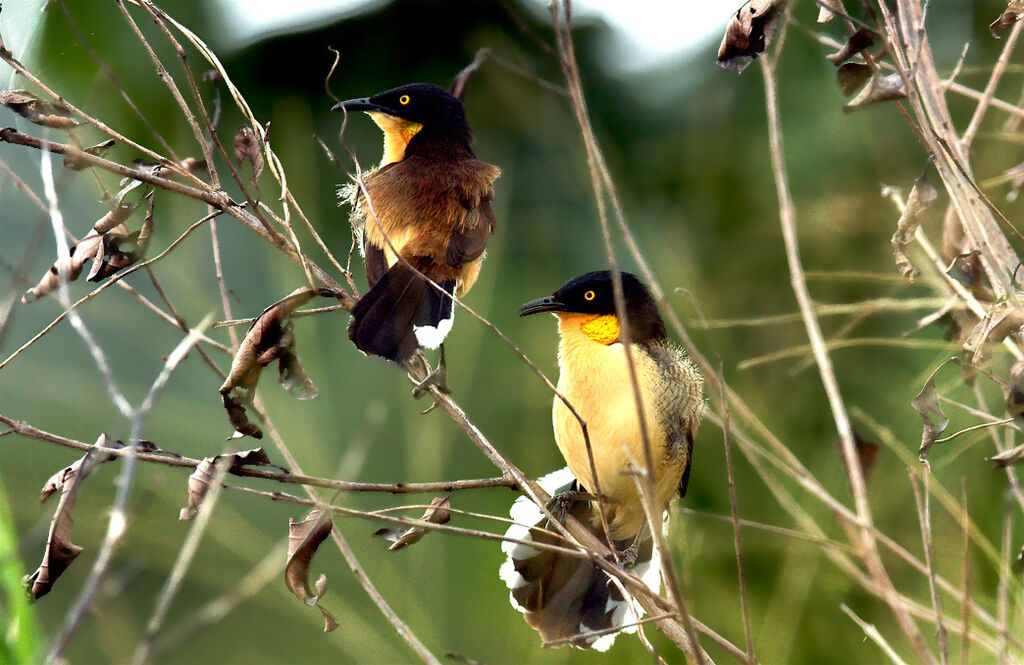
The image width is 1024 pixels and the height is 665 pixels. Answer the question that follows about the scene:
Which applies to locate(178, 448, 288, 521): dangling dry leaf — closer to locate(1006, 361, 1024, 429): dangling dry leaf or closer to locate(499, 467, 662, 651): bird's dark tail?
locate(499, 467, 662, 651): bird's dark tail

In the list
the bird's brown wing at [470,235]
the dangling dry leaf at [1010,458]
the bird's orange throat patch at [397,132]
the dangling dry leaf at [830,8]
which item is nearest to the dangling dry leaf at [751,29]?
the dangling dry leaf at [830,8]

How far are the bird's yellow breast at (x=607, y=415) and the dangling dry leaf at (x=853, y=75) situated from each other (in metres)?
0.93

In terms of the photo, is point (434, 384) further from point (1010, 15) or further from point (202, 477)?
point (1010, 15)

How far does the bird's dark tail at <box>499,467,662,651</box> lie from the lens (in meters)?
3.00

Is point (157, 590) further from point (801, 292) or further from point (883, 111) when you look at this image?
point (883, 111)

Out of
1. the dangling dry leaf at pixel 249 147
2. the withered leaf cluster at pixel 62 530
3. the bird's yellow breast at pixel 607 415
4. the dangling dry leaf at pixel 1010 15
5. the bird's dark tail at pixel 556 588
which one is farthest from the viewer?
the bird's dark tail at pixel 556 588

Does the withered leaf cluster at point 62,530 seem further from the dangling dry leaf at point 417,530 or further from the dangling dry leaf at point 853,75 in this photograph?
the dangling dry leaf at point 853,75

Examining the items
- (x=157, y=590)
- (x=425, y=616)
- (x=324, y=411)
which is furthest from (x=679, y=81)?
(x=157, y=590)

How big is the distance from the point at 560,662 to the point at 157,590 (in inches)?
104

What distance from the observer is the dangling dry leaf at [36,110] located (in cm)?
215

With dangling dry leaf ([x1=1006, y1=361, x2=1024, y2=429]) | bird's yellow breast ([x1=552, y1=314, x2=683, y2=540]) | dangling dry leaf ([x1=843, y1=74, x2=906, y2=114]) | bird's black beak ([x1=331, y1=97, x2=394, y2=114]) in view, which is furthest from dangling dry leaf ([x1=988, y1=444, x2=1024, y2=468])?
bird's black beak ([x1=331, y1=97, x2=394, y2=114])

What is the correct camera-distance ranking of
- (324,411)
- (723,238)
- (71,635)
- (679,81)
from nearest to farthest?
1. (71,635)
2. (324,411)
3. (723,238)
4. (679,81)

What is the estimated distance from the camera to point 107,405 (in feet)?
19.2

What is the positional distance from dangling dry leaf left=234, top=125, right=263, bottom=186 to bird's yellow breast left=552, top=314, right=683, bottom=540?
1.08 metres
